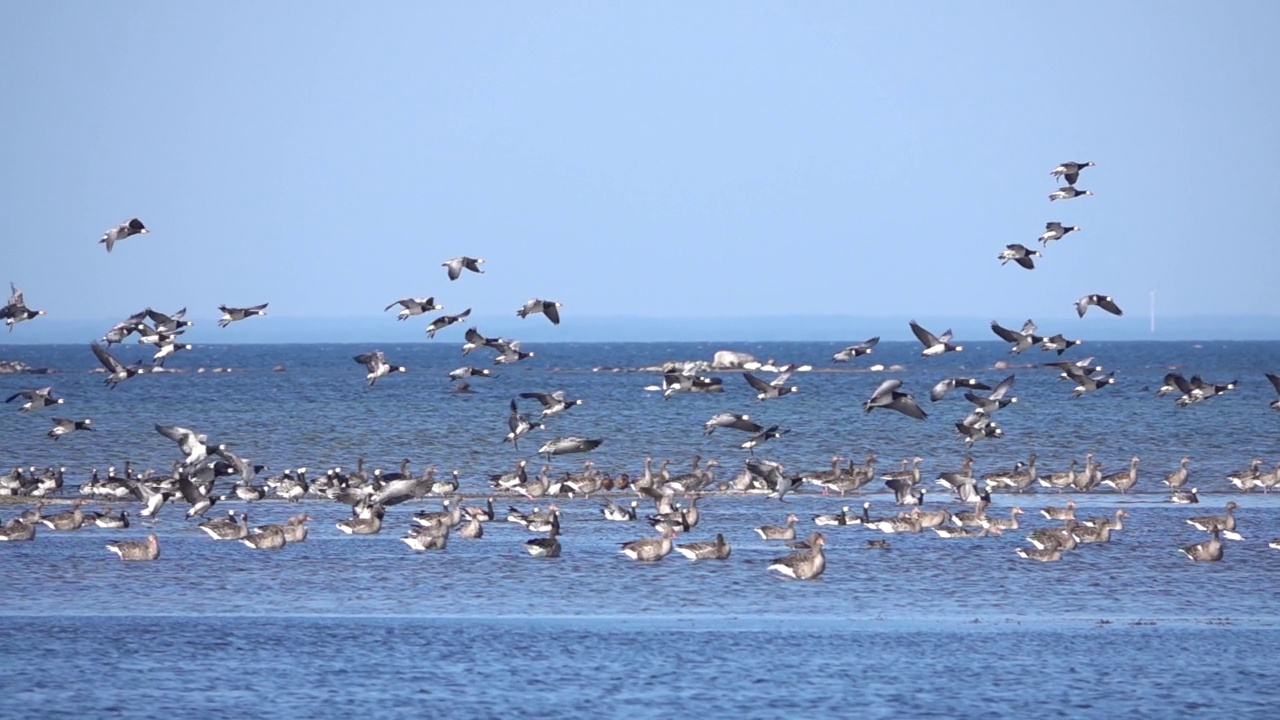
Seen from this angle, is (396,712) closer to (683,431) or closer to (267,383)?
(683,431)

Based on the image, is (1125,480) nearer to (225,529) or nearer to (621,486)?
(621,486)

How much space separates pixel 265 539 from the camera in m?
25.8

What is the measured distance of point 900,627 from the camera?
19234mm

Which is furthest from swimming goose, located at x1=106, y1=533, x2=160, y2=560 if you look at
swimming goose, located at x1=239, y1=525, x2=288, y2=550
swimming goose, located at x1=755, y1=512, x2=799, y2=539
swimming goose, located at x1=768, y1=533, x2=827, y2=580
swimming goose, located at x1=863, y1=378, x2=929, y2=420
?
swimming goose, located at x1=863, y1=378, x2=929, y2=420

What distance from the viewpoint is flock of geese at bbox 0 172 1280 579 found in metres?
25.2

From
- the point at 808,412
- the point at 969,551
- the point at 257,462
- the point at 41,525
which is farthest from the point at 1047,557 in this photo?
the point at 808,412

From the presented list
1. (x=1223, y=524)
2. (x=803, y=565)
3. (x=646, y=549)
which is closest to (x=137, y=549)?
(x=646, y=549)

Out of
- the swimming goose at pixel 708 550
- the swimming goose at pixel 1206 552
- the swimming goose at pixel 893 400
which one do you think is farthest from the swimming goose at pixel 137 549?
the swimming goose at pixel 1206 552

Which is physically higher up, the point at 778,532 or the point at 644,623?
the point at 778,532

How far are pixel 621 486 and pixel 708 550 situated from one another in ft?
37.4

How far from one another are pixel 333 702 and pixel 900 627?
6.41 metres

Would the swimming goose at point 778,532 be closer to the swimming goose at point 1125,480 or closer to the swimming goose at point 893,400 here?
the swimming goose at point 893,400

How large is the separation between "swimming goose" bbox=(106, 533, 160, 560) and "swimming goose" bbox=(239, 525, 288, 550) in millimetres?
1513

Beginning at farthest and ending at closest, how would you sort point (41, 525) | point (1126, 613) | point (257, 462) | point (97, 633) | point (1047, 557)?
1. point (257, 462)
2. point (41, 525)
3. point (1047, 557)
4. point (1126, 613)
5. point (97, 633)
